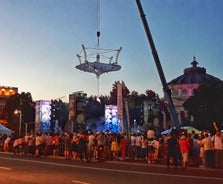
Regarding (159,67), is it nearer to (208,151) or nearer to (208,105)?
(208,151)

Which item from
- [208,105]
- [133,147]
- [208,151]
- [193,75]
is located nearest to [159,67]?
[133,147]

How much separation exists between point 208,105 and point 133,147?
169 ft

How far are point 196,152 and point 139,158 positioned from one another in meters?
5.34

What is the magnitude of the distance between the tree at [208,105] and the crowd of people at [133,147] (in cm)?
4440

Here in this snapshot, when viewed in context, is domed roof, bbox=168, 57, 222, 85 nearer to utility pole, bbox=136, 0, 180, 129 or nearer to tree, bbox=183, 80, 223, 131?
tree, bbox=183, 80, 223, 131

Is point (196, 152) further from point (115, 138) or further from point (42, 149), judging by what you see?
point (42, 149)

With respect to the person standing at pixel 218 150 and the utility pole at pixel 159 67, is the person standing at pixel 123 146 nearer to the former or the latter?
the person standing at pixel 218 150

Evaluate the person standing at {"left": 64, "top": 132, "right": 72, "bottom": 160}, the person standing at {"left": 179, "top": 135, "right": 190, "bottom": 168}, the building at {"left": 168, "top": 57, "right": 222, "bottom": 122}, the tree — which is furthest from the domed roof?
the person standing at {"left": 179, "top": 135, "right": 190, "bottom": 168}

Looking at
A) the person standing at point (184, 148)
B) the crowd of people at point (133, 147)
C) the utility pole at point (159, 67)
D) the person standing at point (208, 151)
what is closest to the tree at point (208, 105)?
the utility pole at point (159, 67)

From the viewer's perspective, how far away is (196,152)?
80.7 feet

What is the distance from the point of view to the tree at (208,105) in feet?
249

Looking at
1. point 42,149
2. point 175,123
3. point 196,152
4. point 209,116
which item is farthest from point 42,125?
point 209,116

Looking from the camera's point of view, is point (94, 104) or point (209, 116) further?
point (94, 104)

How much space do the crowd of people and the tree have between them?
44403mm
